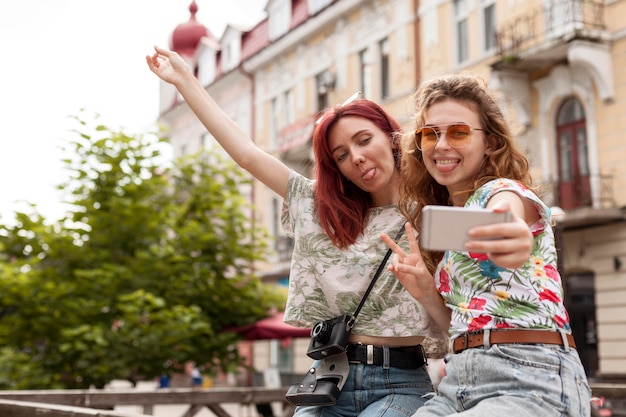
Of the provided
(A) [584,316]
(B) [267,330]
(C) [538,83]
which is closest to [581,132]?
(C) [538,83]

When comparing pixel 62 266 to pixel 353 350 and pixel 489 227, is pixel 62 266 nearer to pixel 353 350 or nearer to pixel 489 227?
pixel 353 350

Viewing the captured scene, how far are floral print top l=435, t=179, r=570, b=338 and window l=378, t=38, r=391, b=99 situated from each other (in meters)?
21.5

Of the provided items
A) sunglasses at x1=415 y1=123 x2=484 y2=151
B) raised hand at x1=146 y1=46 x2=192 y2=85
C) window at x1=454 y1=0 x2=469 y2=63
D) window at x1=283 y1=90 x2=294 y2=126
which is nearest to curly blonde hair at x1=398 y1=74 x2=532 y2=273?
sunglasses at x1=415 y1=123 x2=484 y2=151

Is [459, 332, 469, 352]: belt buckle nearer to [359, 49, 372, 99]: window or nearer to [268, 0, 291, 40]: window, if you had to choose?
[359, 49, 372, 99]: window

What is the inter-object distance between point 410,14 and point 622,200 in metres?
8.11

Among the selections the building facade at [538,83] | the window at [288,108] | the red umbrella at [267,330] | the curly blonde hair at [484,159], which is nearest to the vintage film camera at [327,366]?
the curly blonde hair at [484,159]

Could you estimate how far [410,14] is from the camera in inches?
887

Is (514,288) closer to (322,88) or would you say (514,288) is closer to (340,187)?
(340,187)

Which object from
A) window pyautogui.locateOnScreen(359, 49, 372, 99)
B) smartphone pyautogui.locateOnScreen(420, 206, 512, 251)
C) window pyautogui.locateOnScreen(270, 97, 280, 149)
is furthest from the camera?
window pyautogui.locateOnScreen(270, 97, 280, 149)

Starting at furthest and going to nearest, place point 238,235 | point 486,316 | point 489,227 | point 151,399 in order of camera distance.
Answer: point 238,235, point 151,399, point 486,316, point 489,227

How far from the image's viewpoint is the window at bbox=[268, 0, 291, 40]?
2889 cm

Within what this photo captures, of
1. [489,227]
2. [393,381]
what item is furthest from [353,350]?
[489,227]

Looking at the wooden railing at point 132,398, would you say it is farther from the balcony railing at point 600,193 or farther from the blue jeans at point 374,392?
the balcony railing at point 600,193

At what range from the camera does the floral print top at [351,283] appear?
2.96 meters
